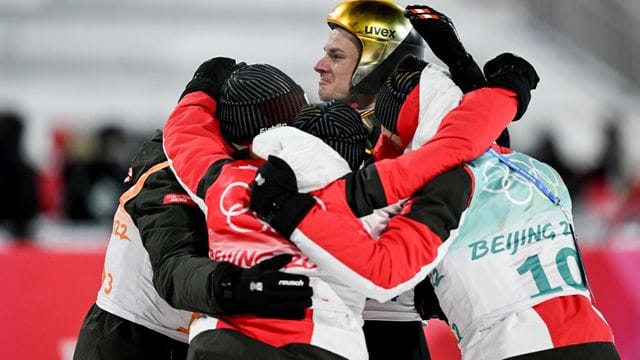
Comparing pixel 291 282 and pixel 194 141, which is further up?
pixel 194 141

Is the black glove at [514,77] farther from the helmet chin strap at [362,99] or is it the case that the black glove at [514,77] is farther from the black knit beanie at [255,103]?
the helmet chin strap at [362,99]

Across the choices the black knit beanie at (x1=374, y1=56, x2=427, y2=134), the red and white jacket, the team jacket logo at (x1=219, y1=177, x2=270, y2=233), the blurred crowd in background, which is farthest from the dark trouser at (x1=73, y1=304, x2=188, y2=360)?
the blurred crowd in background

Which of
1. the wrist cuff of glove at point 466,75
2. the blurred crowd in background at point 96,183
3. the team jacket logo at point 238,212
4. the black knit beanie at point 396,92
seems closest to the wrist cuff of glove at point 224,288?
the team jacket logo at point 238,212

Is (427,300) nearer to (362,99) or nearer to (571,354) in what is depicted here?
(571,354)

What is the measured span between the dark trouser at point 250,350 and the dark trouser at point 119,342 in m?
0.79

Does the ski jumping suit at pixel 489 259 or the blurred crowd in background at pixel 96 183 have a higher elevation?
the ski jumping suit at pixel 489 259

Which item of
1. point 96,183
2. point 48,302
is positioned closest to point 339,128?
point 48,302

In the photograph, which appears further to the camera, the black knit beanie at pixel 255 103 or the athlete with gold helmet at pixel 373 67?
the athlete with gold helmet at pixel 373 67

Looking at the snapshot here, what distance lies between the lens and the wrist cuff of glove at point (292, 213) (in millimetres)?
2961

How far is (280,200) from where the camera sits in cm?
298

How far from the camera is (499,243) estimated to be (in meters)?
3.24

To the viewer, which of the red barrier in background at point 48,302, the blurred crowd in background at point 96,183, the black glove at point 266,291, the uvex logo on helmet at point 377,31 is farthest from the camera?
the blurred crowd in background at point 96,183

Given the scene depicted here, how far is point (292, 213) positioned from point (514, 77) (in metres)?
0.90

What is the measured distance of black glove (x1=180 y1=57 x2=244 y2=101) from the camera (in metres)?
3.64
